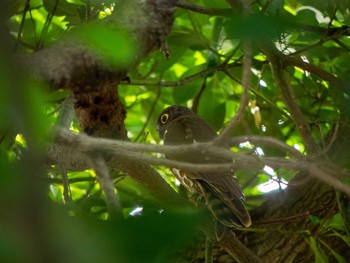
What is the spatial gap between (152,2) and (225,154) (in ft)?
1.19

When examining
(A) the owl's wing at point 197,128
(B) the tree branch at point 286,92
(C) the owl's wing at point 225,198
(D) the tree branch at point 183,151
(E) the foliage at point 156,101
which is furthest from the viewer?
(A) the owl's wing at point 197,128

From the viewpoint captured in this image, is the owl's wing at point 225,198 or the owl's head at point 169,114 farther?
the owl's head at point 169,114

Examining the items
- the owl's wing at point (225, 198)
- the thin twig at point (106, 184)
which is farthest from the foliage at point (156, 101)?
the owl's wing at point (225, 198)

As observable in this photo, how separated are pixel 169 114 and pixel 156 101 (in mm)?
83

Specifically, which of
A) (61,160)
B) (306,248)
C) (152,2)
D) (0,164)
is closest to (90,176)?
(61,160)

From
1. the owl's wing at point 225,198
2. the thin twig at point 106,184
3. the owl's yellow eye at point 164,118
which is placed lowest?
the thin twig at point 106,184

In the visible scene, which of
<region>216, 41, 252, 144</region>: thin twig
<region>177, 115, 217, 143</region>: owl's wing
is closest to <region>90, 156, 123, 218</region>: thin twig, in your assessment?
<region>216, 41, 252, 144</region>: thin twig

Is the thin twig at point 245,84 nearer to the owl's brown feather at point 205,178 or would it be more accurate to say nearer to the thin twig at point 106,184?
the thin twig at point 106,184

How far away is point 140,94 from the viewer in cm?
292

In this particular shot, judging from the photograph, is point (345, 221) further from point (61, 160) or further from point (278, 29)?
point (278, 29)

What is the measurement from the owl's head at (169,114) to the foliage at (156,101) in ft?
0.16

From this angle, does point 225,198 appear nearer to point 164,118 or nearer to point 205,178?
point 205,178

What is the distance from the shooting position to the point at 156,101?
294 cm

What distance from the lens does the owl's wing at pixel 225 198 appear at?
2.29m
